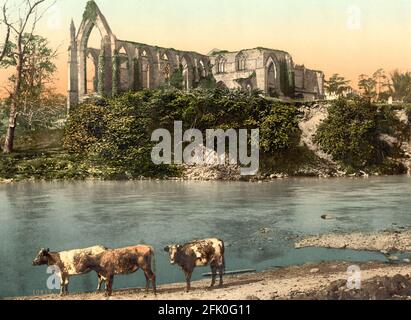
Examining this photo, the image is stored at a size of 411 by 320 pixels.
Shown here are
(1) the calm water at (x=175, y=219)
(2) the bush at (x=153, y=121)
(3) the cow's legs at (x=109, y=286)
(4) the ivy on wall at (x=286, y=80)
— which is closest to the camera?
(3) the cow's legs at (x=109, y=286)

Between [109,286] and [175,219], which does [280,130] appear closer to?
[175,219]

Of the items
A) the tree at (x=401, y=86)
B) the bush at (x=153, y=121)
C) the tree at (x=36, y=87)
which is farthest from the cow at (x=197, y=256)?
the tree at (x=401, y=86)

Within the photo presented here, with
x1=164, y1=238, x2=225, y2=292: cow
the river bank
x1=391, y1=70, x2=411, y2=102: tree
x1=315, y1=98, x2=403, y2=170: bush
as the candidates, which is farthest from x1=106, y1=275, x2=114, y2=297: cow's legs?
x1=391, y1=70, x2=411, y2=102: tree

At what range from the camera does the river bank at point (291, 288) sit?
10078 mm

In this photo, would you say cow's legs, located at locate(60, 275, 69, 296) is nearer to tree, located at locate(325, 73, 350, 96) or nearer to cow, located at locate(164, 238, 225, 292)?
cow, located at locate(164, 238, 225, 292)

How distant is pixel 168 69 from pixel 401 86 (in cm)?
1774

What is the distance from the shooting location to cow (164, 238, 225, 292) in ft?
34.8

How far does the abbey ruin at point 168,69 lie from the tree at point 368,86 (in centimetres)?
844

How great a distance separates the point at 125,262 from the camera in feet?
33.7

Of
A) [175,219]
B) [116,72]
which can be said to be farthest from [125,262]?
[116,72]

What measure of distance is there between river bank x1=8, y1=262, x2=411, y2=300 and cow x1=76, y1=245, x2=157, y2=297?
1.26 ft

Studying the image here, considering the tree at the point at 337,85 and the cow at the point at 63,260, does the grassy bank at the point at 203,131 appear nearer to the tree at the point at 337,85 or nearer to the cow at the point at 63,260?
the tree at the point at 337,85

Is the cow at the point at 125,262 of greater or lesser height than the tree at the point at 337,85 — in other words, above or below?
below
